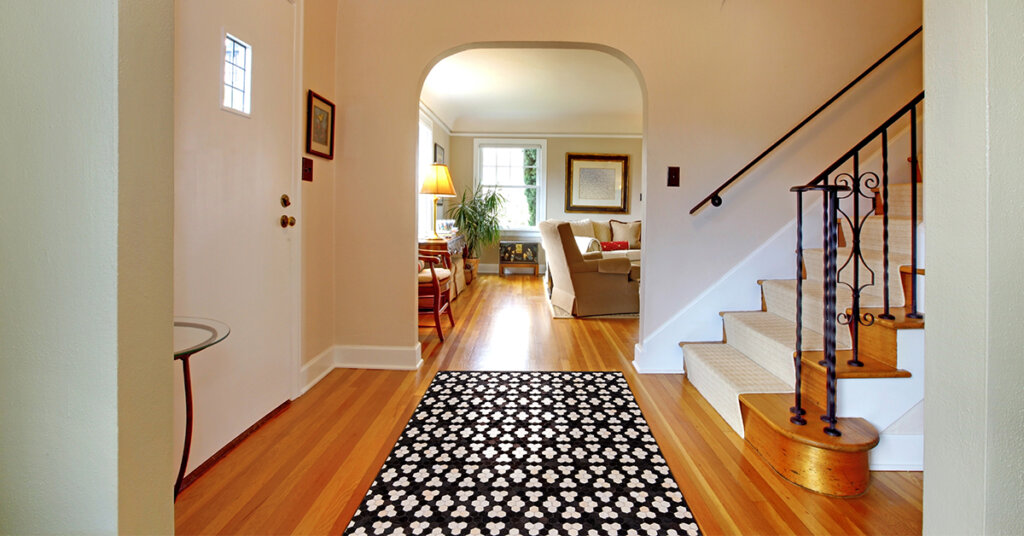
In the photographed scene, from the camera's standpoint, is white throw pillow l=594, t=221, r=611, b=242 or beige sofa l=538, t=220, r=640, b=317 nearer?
beige sofa l=538, t=220, r=640, b=317

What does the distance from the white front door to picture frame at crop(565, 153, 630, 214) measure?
239 inches

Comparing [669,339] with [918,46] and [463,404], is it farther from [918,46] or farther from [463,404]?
[918,46]

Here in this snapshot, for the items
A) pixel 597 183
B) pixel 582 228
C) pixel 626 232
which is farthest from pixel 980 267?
pixel 597 183

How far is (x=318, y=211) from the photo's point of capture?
2881 mm

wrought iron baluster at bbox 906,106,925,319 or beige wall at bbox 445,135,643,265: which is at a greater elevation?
beige wall at bbox 445,135,643,265

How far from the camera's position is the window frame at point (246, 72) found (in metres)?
1.91

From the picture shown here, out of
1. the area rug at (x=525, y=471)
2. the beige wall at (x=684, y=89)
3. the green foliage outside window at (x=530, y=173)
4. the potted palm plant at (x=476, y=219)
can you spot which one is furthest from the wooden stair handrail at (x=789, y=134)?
the green foliage outside window at (x=530, y=173)

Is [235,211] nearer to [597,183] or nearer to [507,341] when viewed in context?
[507,341]

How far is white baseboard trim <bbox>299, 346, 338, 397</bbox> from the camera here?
2.70m

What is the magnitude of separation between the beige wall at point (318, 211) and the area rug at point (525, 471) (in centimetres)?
78

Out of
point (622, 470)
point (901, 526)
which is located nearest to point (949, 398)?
point (901, 526)

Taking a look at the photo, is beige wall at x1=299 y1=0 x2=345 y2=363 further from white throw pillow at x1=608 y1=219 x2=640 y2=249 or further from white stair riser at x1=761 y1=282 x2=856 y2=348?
white throw pillow at x1=608 y1=219 x2=640 y2=249

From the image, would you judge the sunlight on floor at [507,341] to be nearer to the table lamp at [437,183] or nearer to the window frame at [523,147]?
the table lamp at [437,183]

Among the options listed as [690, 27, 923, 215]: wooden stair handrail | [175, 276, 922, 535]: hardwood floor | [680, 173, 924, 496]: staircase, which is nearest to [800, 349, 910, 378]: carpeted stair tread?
[680, 173, 924, 496]: staircase
